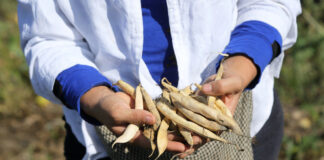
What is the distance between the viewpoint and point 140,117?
1087mm

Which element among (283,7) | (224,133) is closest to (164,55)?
(224,133)

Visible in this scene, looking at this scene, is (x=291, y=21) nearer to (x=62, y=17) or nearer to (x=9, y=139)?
(x=62, y=17)

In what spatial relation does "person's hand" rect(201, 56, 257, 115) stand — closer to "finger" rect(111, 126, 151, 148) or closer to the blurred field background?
"finger" rect(111, 126, 151, 148)

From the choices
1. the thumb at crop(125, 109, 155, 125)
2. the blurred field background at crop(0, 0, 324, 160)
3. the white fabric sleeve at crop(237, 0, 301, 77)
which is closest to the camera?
the thumb at crop(125, 109, 155, 125)

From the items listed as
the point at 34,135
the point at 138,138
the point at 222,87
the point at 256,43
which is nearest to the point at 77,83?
the point at 138,138

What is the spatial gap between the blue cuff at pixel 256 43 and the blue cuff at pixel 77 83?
480 mm

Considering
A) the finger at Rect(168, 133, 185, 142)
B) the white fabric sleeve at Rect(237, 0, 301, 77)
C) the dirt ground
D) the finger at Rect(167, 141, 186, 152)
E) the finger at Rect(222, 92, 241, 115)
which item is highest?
the white fabric sleeve at Rect(237, 0, 301, 77)

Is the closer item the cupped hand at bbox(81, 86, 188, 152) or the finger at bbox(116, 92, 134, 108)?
the cupped hand at bbox(81, 86, 188, 152)

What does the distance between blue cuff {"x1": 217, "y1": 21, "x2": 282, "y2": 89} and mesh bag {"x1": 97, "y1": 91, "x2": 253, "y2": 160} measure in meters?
0.13

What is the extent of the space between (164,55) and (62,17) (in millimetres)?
410

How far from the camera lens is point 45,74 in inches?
50.8

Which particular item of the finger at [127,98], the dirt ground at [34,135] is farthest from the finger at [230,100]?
the dirt ground at [34,135]

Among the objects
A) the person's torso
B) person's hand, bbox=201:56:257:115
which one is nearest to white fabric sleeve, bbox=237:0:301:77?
the person's torso

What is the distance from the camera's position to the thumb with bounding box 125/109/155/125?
1.09 meters
